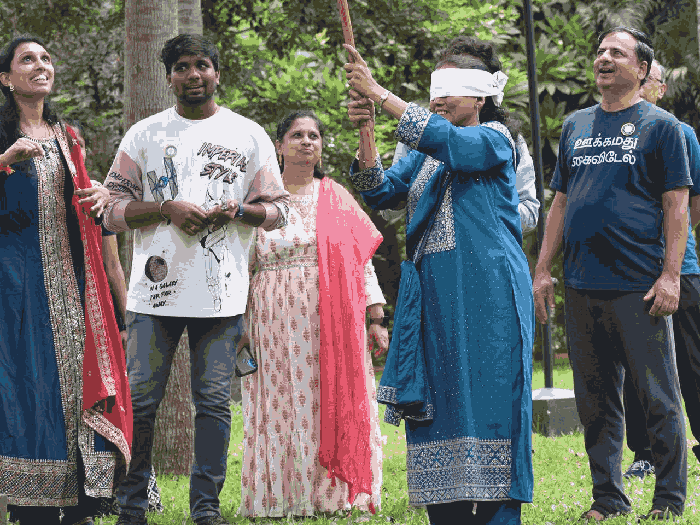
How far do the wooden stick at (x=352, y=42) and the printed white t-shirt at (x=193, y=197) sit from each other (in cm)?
118

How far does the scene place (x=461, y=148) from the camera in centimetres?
377

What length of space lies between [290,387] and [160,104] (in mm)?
2300

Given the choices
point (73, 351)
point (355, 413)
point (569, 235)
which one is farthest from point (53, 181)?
point (569, 235)

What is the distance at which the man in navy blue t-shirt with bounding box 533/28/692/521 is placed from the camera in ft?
16.2

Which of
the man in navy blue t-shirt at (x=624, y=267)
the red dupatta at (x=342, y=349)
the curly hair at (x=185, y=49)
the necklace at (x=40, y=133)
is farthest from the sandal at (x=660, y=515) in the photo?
the necklace at (x=40, y=133)

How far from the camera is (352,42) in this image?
3.60 metres

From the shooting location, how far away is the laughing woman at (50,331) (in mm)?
4535

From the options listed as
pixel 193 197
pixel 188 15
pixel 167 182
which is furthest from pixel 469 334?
pixel 188 15

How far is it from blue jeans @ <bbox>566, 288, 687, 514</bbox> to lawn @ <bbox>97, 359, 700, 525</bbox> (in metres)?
0.19

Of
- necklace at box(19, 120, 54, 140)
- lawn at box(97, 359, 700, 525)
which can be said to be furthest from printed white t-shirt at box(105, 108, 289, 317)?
lawn at box(97, 359, 700, 525)

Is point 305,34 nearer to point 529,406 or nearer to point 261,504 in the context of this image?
point 261,504

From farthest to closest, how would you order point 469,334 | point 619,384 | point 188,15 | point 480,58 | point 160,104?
point 188,15, point 160,104, point 619,384, point 480,58, point 469,334

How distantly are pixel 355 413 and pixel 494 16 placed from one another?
9456mm

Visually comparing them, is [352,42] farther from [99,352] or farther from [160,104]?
[160,104]
